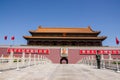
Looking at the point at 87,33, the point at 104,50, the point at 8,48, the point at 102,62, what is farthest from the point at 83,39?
the point at 102,62

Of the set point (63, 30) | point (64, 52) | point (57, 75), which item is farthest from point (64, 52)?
point (57, 75)

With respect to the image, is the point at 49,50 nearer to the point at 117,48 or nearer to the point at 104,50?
the point at 104,50

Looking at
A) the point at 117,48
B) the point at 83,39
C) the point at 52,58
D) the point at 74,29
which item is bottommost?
the point at 52,58

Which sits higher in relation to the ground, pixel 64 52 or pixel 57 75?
pixel 64 52

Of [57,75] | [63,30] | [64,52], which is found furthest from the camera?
[63,30]

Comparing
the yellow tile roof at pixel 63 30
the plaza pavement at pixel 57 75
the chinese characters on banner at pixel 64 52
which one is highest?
the yellow tile roof at pixel 63 30

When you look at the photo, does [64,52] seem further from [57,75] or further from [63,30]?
[57,75]

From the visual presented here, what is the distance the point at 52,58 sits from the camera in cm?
4050

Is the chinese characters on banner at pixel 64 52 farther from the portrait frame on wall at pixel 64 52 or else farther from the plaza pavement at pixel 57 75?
the plaza pavement at pixel 57 75

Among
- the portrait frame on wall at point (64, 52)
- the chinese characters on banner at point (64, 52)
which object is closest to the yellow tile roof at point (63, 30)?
the portrait frame on wall at point (64, 52)

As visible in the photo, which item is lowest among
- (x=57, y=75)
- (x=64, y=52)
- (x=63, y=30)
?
(x=57, y=75)

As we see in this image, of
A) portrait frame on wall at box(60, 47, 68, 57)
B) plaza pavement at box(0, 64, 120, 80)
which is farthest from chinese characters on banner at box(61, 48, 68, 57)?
plaza pavement at box(0, 64, 120, 80)

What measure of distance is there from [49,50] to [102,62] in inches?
1033

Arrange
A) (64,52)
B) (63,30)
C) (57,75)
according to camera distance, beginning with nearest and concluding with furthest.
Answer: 1. (57,75)
2. (64,52)
3. (63,30)
